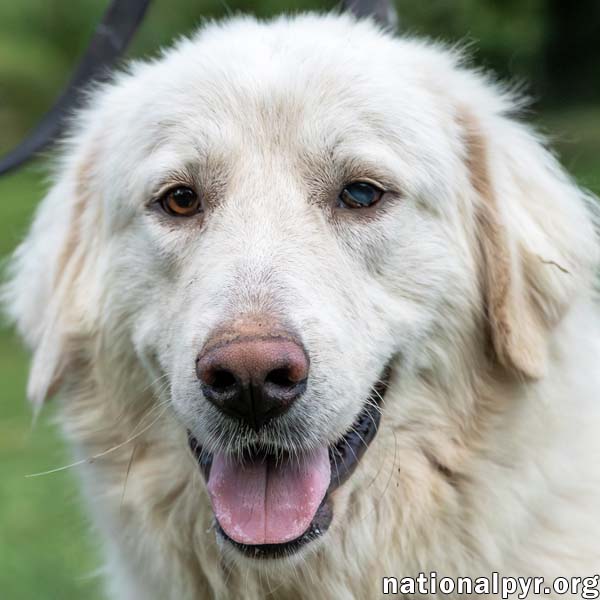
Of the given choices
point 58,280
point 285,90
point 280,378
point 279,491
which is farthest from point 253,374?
point 58,280

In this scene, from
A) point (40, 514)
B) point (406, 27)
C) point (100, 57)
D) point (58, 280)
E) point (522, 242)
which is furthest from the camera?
point (406, 27)

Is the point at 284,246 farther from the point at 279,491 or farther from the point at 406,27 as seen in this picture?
the point at 406,27

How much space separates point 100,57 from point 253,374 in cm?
215

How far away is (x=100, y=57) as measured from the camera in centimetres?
422

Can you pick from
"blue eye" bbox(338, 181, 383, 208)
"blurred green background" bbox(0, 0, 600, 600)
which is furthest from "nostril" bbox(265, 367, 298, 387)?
"blurred green background" bbox(0, 0, 600, 600)

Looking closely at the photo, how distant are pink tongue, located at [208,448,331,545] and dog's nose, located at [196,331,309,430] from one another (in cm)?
25

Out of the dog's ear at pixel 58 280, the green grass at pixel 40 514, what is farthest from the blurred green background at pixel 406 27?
the dog's ear at pixel 58 280

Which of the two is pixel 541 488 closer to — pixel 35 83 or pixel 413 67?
pixel 413 67

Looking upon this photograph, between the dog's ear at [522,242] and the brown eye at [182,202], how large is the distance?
0.93 metres

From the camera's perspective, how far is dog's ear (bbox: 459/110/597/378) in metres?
3.23

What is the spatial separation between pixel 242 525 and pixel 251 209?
36.7 inches

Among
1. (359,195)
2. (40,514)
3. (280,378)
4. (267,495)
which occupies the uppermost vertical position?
(359,195)

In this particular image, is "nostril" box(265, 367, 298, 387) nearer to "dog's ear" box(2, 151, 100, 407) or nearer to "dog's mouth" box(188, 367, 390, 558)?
"dog's mouth" box(188, 367, 390, 558)

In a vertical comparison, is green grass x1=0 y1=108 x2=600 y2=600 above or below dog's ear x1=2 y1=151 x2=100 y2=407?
below
